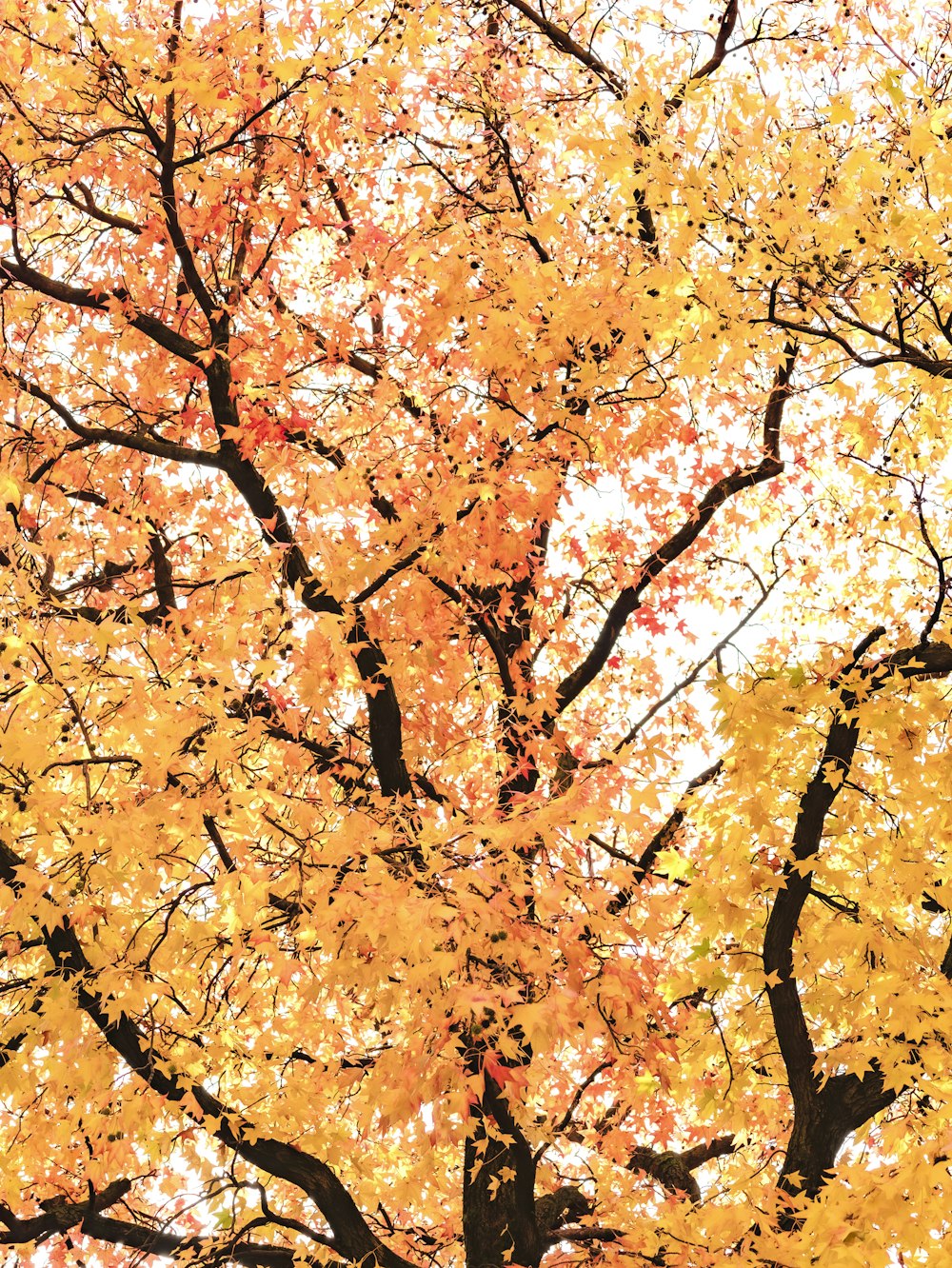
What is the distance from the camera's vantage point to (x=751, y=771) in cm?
564

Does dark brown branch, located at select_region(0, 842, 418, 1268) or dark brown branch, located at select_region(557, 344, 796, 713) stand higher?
dark brown branch, located at select_region(557, 344, 796, 713)

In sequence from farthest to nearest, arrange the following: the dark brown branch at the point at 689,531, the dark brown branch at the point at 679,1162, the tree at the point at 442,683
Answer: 1. the dark brown branch at the point at 679,1162
2. the dark brown branch at the point at 689,531
3. the tree at the point at 442,683

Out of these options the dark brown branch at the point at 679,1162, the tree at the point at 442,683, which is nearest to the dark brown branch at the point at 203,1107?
the tree at the point at 442,683

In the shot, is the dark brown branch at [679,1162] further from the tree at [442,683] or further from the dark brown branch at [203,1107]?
the dark brown branch at [203,1107]

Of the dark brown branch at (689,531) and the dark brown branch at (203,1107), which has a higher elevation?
the dark brown branch at (689,531)

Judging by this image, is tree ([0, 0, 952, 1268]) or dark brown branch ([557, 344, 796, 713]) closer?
tree ([0, 0, 952, 1268])

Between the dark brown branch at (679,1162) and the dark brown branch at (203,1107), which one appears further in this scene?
the dark brown branch at (679,1162)

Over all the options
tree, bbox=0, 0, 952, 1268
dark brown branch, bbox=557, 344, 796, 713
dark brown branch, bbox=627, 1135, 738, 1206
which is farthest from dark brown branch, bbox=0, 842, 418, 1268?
dark brown branch, bbox=557, 344, 796, 713

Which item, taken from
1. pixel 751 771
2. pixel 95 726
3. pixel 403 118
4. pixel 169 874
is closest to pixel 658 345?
pixel 751 771

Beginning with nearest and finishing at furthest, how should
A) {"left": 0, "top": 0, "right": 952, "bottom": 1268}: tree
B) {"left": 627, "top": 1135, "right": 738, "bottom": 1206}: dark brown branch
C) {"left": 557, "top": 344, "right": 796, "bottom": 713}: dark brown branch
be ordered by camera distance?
{"left": 0, "top": 0, "right": 952, "bottom": 1268}: tree, {"left": 557, "top": 344, "right": 796, "bottom": 713}: dark brown branch, {"left": 627, "top": 1135, "right": 738, "bottom": 1206}: dark brown branch

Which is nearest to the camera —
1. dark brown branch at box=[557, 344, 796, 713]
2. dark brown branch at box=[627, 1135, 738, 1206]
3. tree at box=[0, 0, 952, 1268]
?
tree at box=[0, 0, 952, 1268]

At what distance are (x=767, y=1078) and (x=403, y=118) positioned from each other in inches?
268

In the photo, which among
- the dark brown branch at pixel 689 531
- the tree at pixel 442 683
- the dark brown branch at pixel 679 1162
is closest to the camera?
the tree at pixel 442 683

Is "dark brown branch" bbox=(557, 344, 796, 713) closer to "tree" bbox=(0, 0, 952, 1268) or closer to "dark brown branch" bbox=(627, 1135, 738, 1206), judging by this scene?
"tree" bbox=(0, 0, 952, 1268)
